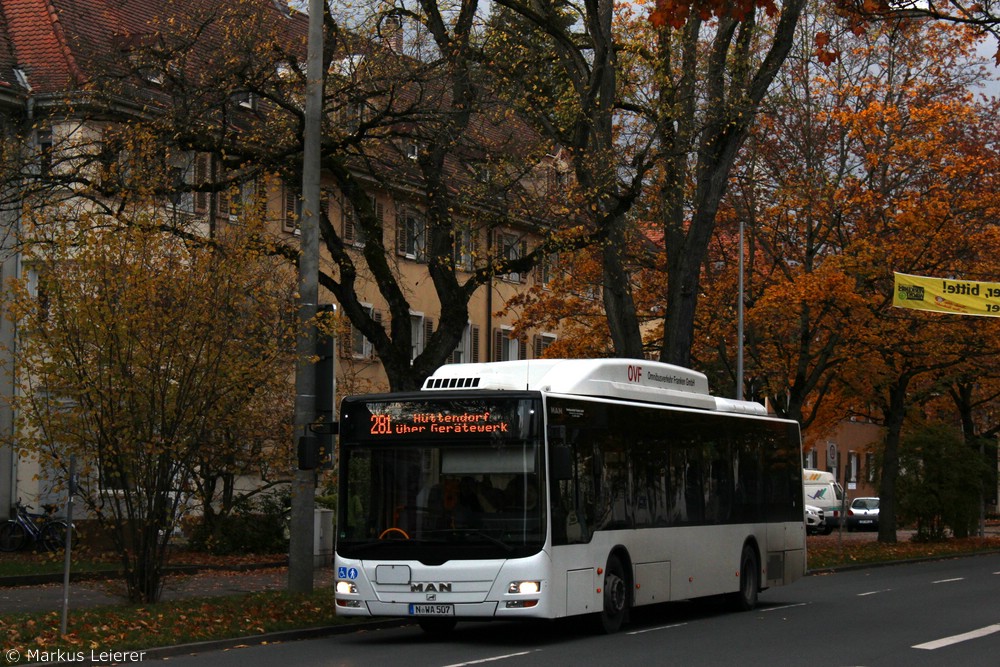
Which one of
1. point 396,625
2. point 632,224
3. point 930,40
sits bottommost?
point 396,625

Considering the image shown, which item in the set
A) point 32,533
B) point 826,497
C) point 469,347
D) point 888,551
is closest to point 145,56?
point 32,533

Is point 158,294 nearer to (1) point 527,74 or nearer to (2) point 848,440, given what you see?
(1) point 527,74

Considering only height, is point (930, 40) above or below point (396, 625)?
above

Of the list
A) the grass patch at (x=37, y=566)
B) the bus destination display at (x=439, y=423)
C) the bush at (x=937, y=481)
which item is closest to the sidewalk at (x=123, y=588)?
the grass patch at (x=37, y=566)

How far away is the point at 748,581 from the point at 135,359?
30.9 ft

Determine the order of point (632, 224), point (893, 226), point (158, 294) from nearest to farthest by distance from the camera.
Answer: point (158, 294) < point (632, 224) < point (893, 226)

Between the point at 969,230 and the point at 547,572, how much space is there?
2263 cm

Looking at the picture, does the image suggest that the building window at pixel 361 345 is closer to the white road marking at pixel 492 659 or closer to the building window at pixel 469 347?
the building window at pixel 469 347

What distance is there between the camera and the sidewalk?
61.3ft

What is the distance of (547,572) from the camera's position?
15273 mm

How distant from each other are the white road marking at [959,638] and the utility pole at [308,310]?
24.3 ft

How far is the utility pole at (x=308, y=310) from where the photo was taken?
61.0 ft

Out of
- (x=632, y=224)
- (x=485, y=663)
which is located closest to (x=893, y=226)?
(x=632, y=224)

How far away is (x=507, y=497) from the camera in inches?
613
